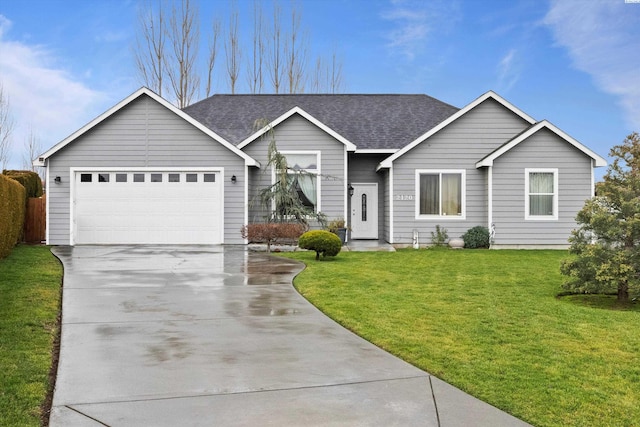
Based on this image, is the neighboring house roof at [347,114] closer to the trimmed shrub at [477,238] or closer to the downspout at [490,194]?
the downspout at [490,194]

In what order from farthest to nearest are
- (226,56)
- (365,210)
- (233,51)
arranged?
(233,51), (226,56), (365,210)

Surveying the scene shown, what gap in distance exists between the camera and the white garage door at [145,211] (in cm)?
1975

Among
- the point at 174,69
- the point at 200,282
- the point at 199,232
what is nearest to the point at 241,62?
the point at 174,69

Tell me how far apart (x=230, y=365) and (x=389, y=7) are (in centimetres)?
2090

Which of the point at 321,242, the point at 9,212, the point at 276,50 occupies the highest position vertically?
the point at 276,50

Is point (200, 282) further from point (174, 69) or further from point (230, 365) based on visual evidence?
point (174, 69)

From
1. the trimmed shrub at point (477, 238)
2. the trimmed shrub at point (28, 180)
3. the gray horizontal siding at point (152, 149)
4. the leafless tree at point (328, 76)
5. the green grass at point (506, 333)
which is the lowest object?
the green grass at point (506, 333)

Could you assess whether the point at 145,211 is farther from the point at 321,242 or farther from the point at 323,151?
the point at 321,242

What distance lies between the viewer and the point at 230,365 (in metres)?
5.33

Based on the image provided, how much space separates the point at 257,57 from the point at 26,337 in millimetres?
37612

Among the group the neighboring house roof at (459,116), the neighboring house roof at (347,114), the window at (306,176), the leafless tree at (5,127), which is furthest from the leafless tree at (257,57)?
the neighboring house roof at (459,116)

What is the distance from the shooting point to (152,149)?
1984cm

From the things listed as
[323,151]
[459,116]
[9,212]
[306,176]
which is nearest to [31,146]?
[9,212]

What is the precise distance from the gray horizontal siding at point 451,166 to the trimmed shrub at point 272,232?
3.87 metres
